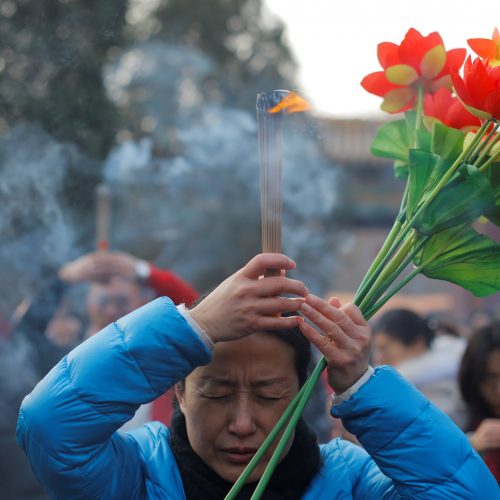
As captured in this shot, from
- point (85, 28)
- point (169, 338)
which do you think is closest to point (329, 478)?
point (169, 338)

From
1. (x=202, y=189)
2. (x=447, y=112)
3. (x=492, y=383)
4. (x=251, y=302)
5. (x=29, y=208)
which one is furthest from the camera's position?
(x=202, y=189)

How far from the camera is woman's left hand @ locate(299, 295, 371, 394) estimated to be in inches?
53.1

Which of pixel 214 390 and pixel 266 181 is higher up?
pixel 266 181

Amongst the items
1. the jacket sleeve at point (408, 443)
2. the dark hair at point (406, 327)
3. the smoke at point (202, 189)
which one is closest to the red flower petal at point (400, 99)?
→ the jacket sleeve at point (408, 443)

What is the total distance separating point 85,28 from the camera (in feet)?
12.7

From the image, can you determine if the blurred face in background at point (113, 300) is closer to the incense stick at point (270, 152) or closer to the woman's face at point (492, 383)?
the woman's face at point (492, 383)

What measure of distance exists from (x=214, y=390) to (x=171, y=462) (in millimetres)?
178

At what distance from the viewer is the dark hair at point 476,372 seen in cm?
269

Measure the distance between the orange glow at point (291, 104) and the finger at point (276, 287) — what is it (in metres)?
0.27

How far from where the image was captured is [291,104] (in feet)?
4.57

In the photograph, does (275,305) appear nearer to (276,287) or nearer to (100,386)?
(276,287)

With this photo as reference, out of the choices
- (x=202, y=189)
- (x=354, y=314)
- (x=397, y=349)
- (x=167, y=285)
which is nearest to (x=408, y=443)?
(x=354, y=314)

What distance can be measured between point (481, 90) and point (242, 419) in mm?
681

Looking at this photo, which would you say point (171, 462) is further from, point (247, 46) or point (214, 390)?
point (247, 46)
